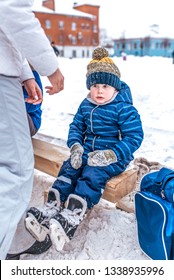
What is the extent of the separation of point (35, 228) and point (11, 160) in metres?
0.59

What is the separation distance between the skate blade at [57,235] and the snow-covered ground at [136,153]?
32 cm

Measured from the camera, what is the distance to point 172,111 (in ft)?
18.2

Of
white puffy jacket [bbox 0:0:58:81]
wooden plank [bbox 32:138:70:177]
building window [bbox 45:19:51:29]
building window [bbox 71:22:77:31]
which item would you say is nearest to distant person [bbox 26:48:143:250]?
wooden plank [bbox 32:138:70:177]

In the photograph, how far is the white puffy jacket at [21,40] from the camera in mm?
1591

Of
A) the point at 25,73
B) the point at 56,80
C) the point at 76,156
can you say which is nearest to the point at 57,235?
the point at 76,156

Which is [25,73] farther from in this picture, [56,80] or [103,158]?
[103,158]

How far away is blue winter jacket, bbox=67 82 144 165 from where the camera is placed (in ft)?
7.54

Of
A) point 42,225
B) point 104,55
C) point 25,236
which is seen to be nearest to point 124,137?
point 104,55

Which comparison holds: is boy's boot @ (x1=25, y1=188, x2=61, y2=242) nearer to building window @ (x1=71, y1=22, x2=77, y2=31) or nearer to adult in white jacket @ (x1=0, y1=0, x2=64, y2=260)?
adult in white jacket @ (x1=0, y1=0, x2=64, y2=260)

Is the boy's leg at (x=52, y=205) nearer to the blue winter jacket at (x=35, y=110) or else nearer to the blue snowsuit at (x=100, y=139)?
the blue snowsuit at (x=100, y=139)

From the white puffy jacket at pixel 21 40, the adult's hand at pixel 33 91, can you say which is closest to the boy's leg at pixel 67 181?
the adult's hand at pixel 33 91

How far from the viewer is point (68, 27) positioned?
51.9m

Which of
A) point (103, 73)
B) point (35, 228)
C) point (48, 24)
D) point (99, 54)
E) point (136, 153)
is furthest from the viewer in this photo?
point (48, 24)
